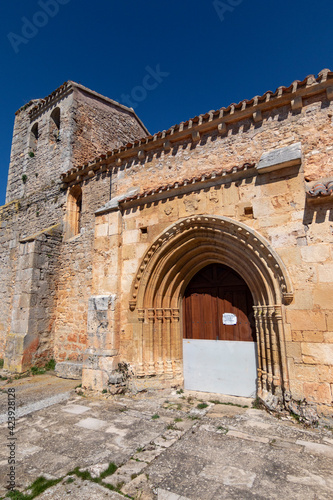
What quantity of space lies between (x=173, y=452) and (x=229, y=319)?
2.76 metres

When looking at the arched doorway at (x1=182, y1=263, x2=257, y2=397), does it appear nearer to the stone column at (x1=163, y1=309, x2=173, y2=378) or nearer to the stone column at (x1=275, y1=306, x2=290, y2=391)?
the stone column at (x1=163, y1=309, x2=173, y2=378)

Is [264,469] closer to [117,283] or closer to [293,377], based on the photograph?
[293,377]

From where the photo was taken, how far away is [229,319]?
564 cm

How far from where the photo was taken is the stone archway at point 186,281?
15.0 ft

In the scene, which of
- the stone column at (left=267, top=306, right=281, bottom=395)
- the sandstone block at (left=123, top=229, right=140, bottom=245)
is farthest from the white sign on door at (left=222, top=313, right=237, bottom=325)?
the sandstone block at (left=123, top=229, right=140, bottom=245)

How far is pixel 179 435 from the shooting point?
3773 mm

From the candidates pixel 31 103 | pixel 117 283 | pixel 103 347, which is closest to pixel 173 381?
pixel 103 347

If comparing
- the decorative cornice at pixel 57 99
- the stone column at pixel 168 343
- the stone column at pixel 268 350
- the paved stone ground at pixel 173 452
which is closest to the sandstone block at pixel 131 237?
the stone column at pixel 168 343

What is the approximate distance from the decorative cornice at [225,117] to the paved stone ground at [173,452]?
518 cm

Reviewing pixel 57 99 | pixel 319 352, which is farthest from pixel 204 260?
pixel 57 99

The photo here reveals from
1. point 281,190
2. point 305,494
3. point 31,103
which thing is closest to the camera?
point 305,494

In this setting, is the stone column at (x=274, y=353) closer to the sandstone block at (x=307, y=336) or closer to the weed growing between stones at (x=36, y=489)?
the sandstone block at (x=307, y=336)

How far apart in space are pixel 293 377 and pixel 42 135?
11.2 metres

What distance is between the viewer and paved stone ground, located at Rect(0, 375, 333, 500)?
2.68 m
